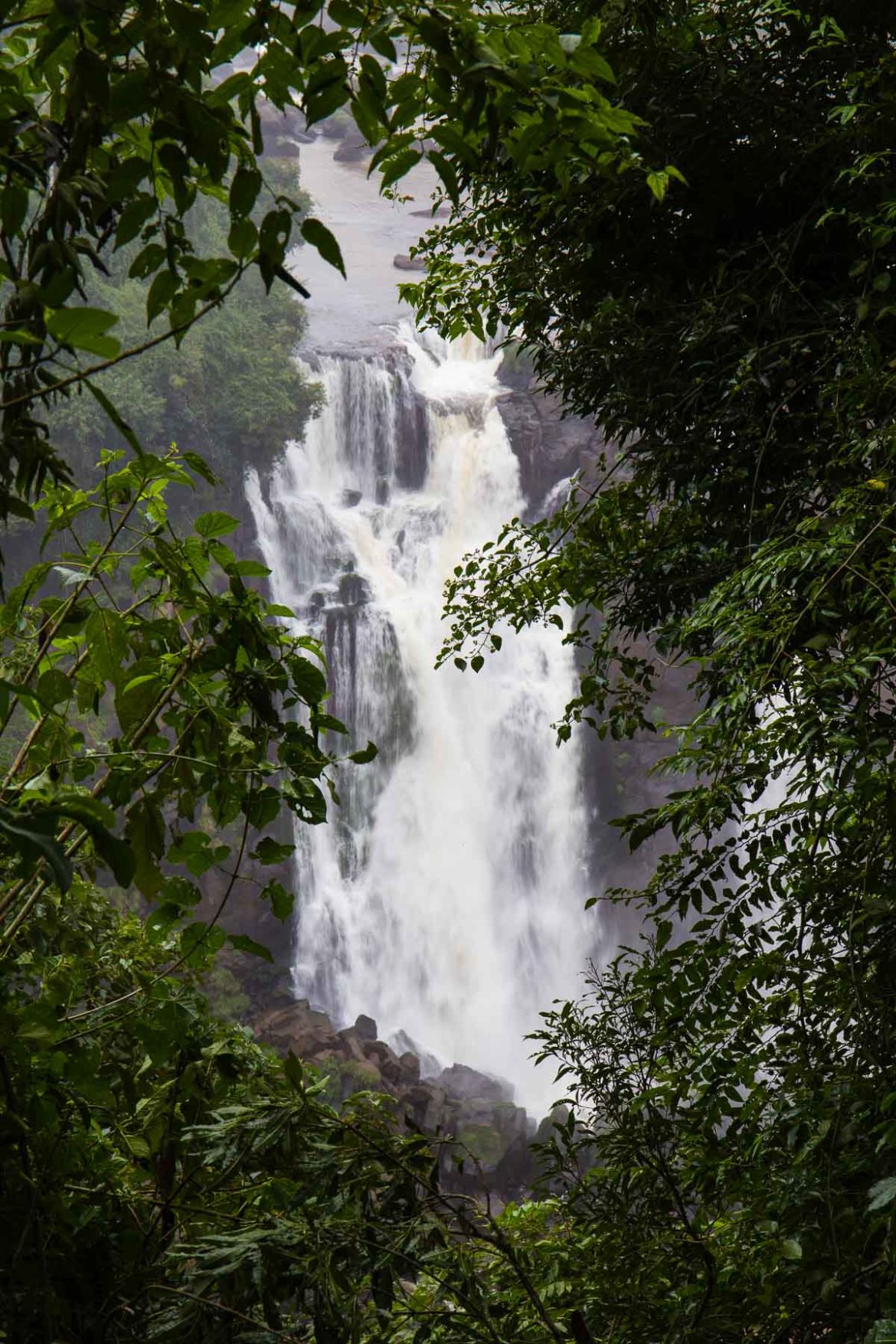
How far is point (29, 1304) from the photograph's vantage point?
91 cm

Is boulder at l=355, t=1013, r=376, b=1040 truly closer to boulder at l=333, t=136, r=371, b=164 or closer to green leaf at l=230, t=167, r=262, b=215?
green leaf at l=230, t=167, r=262, b=215

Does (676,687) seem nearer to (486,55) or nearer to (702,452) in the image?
(702,452)

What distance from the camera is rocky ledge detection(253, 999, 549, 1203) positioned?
9891 mm

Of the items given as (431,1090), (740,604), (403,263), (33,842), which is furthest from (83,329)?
(403,263)

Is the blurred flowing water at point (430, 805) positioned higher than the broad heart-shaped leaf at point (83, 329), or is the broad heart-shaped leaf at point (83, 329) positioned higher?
the blurred flowing water at point (430, 805)

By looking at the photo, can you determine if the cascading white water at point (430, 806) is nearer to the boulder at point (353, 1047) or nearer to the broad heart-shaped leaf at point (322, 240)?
the boulder at point (353, 1047)

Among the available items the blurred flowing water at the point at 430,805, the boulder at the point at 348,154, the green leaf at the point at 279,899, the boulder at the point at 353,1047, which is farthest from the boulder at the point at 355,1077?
the boulder at the point at 348,154

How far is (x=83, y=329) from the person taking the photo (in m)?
0.64

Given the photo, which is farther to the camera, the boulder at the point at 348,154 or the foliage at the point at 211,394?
the boulder at the point at 348,154

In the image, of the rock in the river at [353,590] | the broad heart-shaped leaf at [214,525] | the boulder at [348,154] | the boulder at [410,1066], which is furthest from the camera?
the boulder at [348,154]

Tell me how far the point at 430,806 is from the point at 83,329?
1420 centimetres

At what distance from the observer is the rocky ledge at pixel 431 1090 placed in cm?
989

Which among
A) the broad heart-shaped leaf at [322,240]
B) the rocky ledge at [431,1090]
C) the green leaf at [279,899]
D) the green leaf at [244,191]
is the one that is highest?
the rocky ledge at [431,1090]

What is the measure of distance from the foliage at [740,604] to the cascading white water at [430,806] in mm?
10775
